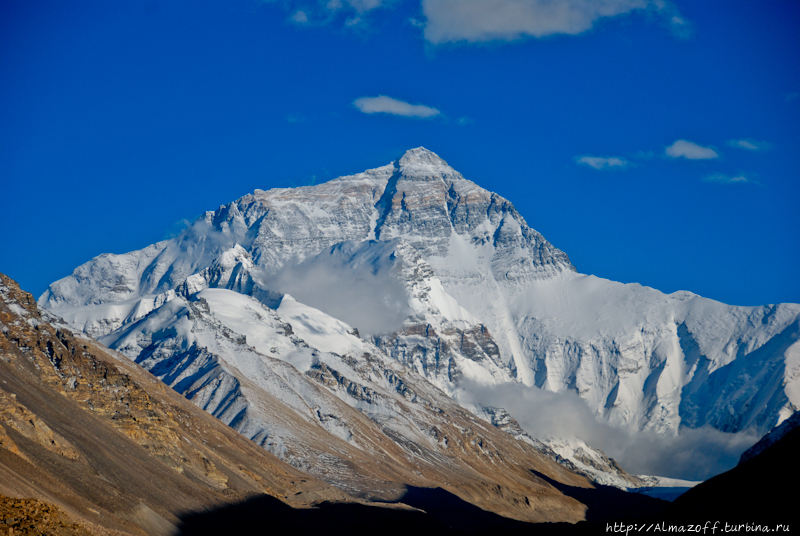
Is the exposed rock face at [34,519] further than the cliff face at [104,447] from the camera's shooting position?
No

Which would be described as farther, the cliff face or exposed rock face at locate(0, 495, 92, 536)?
the cliff face

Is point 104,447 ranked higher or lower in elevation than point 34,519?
higher

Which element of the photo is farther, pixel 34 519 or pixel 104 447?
pixel 104 447

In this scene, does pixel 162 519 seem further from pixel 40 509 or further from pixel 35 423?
pixel 40 509

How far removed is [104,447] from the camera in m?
110

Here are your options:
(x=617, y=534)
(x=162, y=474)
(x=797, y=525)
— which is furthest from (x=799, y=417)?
(x=162, y=474)

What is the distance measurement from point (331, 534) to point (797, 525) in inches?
2703

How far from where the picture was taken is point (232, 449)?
169 metres

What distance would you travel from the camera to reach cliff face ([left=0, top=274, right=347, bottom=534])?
86750 millimetres

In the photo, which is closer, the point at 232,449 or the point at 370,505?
the point at 370,505

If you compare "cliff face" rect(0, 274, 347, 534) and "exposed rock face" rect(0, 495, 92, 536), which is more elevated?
"cliff face" rect(0, 274, 347, 534)

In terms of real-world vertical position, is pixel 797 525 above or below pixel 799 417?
below

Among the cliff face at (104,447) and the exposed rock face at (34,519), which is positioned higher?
the cliff face at (104,447)

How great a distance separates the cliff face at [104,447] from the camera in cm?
8675
